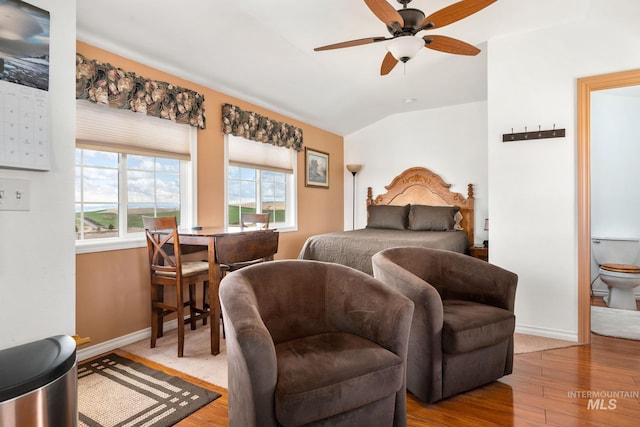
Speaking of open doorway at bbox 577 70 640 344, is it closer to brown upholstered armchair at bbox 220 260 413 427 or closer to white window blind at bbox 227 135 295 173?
brown upholstered armchair at bbox 220 260 413 427

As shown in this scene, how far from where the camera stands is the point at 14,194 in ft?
3.38

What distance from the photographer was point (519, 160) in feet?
10.1

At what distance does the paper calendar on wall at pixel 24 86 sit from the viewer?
1.00m

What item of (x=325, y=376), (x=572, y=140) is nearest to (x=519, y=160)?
(x=572, y=140)

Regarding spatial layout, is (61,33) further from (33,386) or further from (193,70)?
(193,70)

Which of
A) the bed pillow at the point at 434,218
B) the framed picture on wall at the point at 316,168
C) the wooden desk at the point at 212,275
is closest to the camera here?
the wooden desk at the point at 212,275

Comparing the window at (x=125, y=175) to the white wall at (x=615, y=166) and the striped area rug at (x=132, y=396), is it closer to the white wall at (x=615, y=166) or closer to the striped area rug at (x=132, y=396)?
the striped area rug at (x=132, y=396)

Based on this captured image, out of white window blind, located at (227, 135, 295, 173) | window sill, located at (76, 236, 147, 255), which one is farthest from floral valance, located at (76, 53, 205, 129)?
window sill, located at (76, 236, 147, 255)

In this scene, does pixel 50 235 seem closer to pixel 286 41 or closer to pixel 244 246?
pixel 244 246

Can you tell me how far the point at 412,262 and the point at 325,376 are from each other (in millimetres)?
1243

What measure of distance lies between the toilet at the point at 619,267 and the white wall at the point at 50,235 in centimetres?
437

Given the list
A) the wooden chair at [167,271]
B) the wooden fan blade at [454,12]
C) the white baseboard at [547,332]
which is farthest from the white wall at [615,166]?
the wooden chair at [167,271]

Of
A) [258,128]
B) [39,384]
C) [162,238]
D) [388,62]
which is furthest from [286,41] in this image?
[39,384]

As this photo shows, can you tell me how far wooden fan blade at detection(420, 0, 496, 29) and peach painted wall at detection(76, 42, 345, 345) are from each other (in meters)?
2.25
